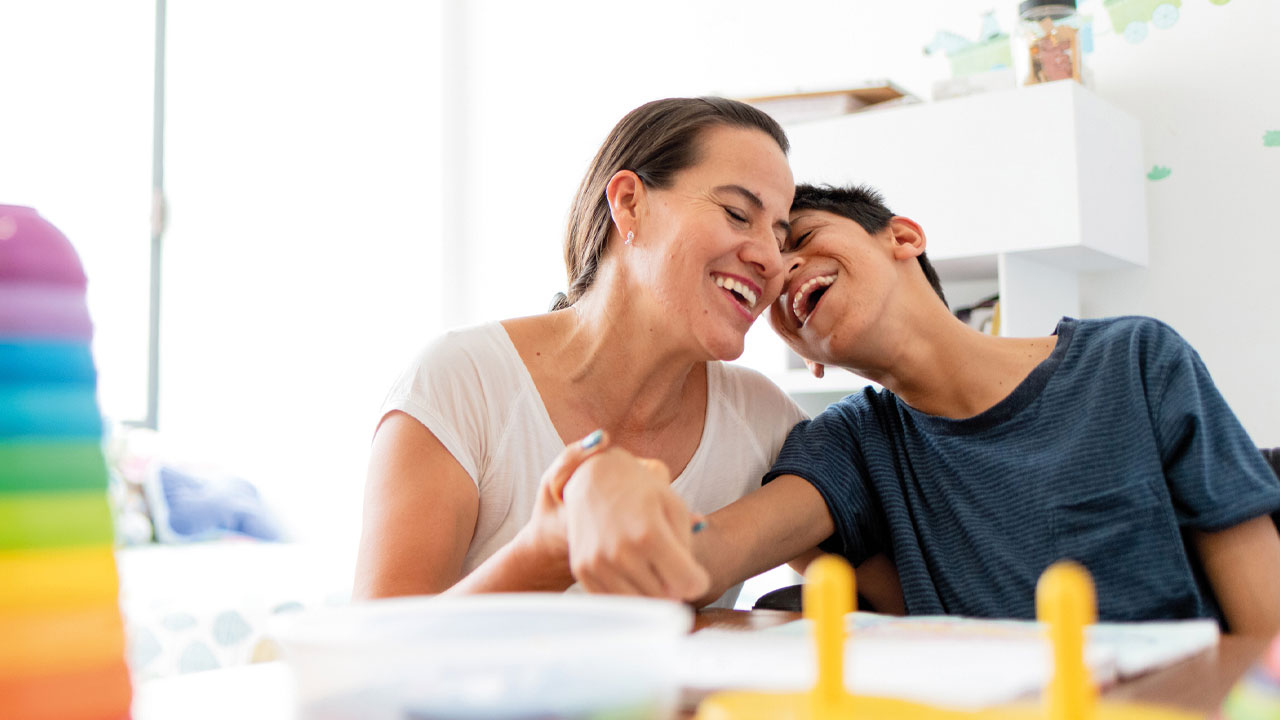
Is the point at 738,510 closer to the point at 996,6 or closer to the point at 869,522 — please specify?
the point at 869,522

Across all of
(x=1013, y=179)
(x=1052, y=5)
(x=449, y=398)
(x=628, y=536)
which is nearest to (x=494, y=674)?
(x=628, y=536)

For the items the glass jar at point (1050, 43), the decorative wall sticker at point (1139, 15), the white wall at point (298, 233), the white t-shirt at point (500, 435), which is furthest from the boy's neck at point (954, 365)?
the white wall at point (298, 233)

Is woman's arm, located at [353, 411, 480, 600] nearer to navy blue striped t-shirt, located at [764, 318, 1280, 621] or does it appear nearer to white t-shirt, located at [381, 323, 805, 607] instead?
white t-shirt, located at [381, 323, 805, 607]

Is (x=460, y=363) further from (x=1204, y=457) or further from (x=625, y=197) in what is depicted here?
(x=1204, y=457)

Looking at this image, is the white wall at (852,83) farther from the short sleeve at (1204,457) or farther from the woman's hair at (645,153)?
the short sleeve at (1204,457)

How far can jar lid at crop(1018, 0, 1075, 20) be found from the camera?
2312 mm

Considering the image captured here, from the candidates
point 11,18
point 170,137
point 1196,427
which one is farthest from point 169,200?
point 1196,427

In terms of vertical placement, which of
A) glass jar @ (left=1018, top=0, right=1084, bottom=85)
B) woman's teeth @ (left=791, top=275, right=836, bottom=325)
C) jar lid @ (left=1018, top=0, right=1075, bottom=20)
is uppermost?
jar lid @ (left=1018, top=0, right=1075, bottom=20)

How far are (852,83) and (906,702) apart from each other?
2.26 meters

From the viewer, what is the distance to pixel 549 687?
351 mm

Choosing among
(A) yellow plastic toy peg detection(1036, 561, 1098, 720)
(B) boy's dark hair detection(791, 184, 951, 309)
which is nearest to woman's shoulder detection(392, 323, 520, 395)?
(B) boy's dark hair detection(791, 184, 951, 309)

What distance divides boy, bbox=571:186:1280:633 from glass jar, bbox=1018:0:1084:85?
1.17 metres

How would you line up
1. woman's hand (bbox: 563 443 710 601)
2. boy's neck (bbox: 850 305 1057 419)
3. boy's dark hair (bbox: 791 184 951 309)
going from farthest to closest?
boy's dark hair (bbox: 791 184 951 309) < boy's neck (bbox: 850 305 1057 419) < woman's hand (bbox: 563 443 710 601)

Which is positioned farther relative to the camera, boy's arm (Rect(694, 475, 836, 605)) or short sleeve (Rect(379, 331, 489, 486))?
short sleeve (Rect(379, 331, 489, 486))
